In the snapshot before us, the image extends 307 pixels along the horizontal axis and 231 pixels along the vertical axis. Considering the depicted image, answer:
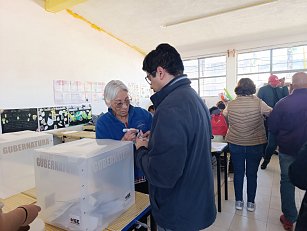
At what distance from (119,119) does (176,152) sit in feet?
2.37

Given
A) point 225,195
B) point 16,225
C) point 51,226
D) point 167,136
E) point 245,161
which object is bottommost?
point 225,195

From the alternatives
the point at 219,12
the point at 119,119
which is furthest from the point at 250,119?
the point at 219,12

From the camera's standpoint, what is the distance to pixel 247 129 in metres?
2.18

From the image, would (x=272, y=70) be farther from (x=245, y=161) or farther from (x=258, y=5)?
(x=245, y=161)

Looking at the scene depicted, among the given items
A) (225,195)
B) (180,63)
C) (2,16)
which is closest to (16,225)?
(180,63)

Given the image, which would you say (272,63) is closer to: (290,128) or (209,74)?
(209,74)

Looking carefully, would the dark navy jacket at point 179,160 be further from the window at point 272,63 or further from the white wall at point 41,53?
the window at point 272,63

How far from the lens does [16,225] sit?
2.22ft

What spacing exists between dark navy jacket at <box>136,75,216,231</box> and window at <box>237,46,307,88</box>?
4.87 meters

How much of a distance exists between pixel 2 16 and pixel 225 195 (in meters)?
4.11

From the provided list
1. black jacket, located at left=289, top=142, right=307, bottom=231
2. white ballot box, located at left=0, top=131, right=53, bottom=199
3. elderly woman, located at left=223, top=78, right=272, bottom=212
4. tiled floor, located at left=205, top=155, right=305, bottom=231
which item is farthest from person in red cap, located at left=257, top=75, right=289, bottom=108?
white ballot box, located at left=0, top=131, right=53, bottom=199

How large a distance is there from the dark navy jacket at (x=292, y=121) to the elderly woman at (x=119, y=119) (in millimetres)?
1280

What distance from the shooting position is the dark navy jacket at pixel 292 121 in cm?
179

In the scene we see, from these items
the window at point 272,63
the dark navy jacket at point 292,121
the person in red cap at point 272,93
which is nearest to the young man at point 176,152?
the dark navy jacket at point 292,121
